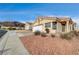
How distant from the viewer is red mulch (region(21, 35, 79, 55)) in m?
3.48

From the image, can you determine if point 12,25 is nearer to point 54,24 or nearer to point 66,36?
point 54,24

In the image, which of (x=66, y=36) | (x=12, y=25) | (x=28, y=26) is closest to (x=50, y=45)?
(x=66, y=36)

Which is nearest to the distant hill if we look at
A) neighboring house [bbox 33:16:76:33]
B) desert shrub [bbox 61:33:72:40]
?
neighboring house [bbox 33:16:76:33]

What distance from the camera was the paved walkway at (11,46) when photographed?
3.46 metres

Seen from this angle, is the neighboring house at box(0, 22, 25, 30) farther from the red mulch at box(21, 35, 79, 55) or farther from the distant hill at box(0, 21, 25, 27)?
the red mulch at box(21, 35, 79, 55)

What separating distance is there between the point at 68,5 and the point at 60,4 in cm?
8

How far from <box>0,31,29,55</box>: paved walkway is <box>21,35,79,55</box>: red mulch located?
0.07m

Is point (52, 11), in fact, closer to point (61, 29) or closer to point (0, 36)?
point (61, 29)

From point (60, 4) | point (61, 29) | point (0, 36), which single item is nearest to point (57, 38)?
point (61, 29)

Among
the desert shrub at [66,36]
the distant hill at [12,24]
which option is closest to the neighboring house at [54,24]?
the desert shrub at [66,36]

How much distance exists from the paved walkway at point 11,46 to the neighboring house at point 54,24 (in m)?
0.22

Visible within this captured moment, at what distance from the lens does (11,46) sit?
3.48 meters

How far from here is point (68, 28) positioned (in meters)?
3.52

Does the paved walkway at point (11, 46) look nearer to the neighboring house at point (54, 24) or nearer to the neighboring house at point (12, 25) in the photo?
the neighboring house at point (12, 25)
